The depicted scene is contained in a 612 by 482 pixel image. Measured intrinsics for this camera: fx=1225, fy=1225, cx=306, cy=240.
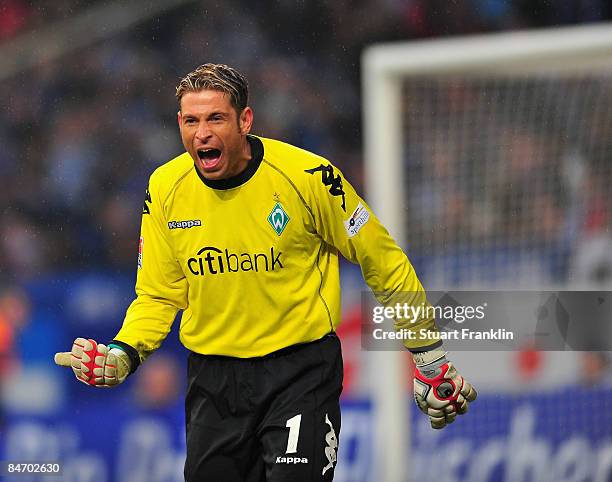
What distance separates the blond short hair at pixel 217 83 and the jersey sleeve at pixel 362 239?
0.31m

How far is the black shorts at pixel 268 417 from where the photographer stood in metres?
3.63

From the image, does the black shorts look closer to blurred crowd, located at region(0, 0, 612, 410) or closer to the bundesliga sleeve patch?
the bundesliga sleeve patch

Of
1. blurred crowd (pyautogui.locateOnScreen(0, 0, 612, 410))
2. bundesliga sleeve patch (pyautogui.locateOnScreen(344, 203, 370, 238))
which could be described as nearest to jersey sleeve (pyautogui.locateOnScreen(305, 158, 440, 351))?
bundesliga sleeve patch (pyautogui.locateOnScreen(344, 203, 370, 238))

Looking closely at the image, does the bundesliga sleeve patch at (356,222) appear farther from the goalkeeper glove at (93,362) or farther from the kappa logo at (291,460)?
the goalkeeper glove at (93,362)

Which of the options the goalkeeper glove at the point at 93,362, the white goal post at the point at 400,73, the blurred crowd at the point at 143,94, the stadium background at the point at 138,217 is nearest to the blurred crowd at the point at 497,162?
the stadium background at the point at 138,217

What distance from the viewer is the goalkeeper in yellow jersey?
3.63m

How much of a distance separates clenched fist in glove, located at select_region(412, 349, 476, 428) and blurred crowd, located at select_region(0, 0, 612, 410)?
16.7 ft

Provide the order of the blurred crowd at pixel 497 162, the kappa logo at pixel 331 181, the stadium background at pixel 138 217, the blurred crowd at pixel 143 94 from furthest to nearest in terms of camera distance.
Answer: the blurred crowd at pixel 143 94 < the stadium background at pixel 138 217 < the blurred crowd at pixel 497 162 < the kappa logo at pixel 331 181

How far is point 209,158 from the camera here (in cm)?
359

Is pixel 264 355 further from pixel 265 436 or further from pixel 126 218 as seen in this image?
pixel 126 218

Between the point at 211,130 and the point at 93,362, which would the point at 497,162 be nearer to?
the point at 211,130

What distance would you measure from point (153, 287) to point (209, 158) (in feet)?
1.64

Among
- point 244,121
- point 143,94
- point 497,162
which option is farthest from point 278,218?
point 143,94

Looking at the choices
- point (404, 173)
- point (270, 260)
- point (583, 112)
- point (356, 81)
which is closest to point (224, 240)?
point (270, 260)
